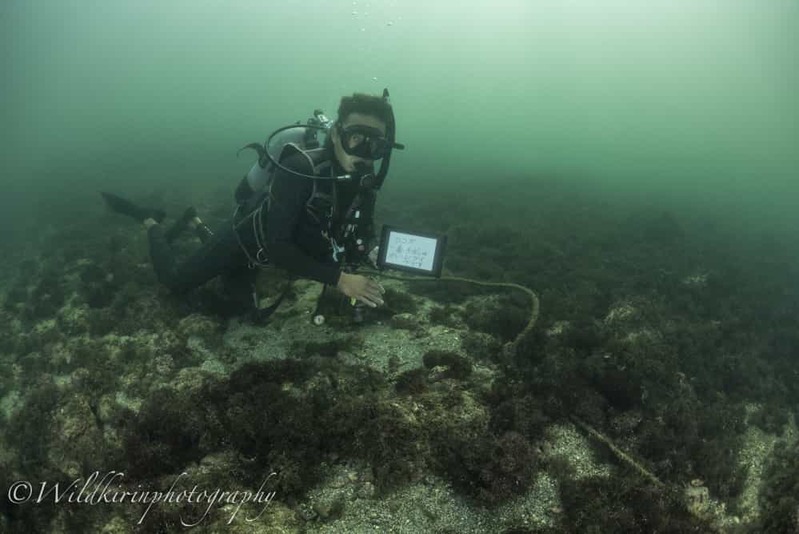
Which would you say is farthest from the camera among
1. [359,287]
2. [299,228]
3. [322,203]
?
[299,228]

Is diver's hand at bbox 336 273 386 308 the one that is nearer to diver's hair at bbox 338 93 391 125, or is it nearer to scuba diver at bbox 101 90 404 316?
scuba diver at bbox 101 90 404 316

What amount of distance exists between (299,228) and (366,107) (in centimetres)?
183

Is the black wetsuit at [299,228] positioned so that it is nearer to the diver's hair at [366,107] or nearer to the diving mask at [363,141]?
the diving mask at [363,141]

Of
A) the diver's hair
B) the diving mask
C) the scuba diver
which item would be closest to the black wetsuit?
the scuba diver

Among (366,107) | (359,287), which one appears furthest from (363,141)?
(359,287)

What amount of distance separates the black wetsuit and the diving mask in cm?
31

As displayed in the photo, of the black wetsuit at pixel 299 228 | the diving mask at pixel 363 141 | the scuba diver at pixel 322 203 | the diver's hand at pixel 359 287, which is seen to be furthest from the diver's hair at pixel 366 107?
the diver's hand at pixel 359 287

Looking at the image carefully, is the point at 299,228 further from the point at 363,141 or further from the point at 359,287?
the point at 363,141

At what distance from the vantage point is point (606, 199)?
82.0 ft

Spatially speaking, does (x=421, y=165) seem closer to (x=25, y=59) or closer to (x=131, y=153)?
(x=131, y=153)

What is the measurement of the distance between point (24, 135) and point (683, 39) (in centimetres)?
17565

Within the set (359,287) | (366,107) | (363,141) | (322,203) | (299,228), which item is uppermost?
(366,107)

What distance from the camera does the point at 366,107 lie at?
5191 mm

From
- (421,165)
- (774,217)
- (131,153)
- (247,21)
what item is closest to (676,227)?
(774,217)
